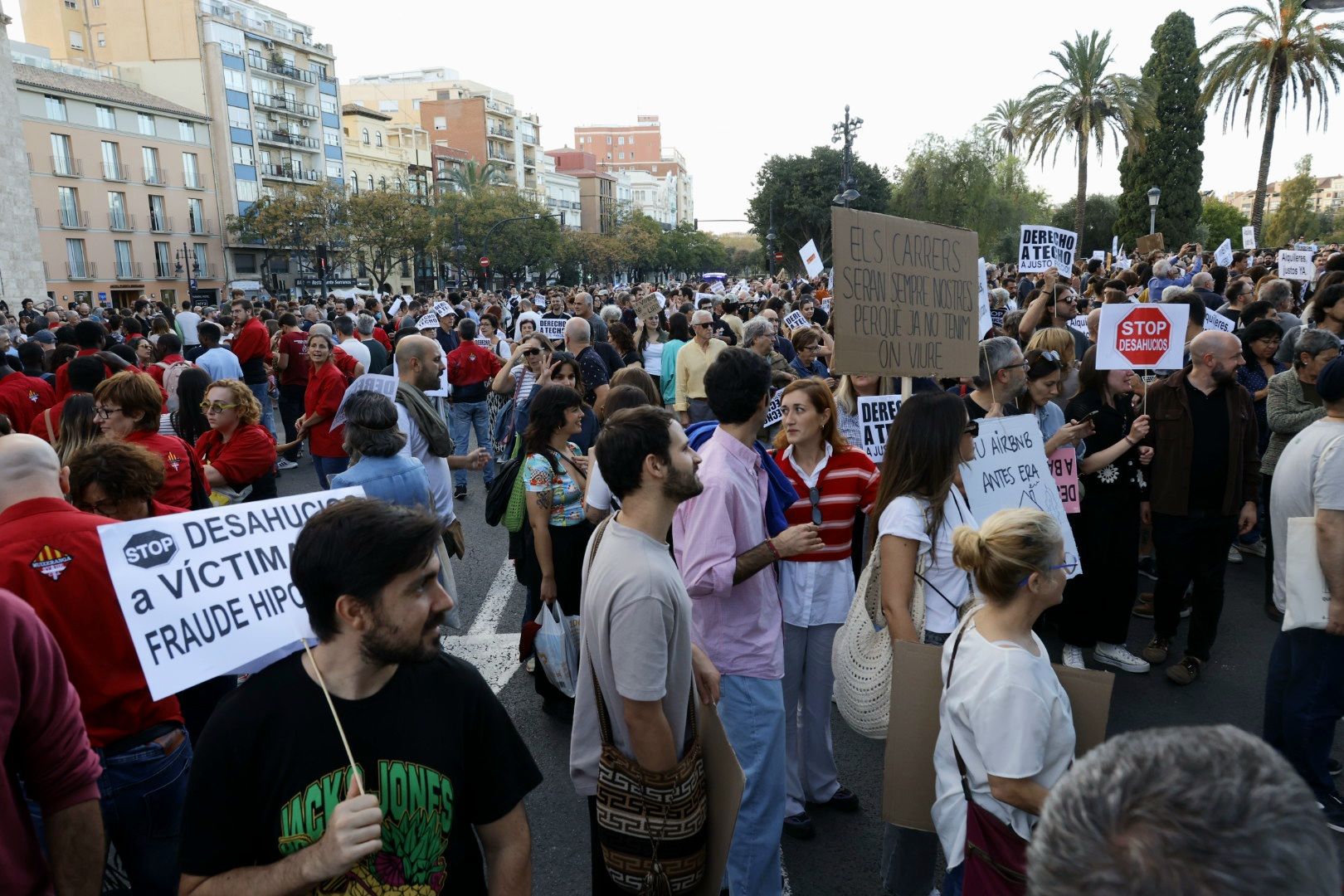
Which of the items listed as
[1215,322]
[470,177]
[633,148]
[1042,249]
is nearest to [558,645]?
[1042,249]

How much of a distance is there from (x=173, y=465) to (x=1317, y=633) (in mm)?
5295

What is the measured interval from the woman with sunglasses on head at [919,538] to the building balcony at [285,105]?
70.9m

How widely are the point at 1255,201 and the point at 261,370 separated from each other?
33933mm

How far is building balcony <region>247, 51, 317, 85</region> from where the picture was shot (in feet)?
205

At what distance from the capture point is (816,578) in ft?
12.3

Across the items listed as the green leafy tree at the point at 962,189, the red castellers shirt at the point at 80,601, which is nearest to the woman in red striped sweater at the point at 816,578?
the red castellers shirt at the point at 80,601

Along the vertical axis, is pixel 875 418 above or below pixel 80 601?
above

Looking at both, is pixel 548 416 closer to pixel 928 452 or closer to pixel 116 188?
pixel 928 452

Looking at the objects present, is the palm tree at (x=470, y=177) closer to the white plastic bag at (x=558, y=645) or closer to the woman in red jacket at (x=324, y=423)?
the woman in red jacket at (x=324, y=423)

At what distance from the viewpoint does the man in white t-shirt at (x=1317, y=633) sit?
11.5ft

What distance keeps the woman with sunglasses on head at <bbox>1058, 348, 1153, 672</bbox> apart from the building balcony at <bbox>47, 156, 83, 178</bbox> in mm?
58796

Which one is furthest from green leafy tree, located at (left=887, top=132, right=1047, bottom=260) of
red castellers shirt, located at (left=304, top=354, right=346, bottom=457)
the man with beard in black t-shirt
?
the man with beard in black t-shirt

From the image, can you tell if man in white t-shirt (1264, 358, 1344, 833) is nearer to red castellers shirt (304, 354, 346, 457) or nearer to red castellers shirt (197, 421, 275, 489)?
red castellers shirt (197, 421, 275, 489)

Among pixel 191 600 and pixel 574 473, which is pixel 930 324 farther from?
pixel 191 600
